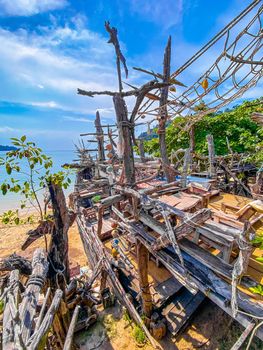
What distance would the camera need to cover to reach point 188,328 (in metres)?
4.90

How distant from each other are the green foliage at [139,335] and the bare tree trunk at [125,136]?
4.15 metres

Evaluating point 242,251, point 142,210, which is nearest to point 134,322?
point 142,210

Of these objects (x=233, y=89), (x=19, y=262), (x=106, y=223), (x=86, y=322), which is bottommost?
(x=86, y=322)

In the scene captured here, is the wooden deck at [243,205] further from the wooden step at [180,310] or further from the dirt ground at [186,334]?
the wooden step at [180,310]

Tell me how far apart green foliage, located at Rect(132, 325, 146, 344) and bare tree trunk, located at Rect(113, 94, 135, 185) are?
4.15 meters

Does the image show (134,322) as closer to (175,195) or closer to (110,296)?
(110,296)

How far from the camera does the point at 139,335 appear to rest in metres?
5.02

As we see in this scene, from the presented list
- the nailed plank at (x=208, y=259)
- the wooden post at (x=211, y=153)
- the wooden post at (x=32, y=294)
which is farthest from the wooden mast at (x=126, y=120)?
the wooden post at (x=211, y=153)

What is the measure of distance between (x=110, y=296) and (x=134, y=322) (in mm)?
1290

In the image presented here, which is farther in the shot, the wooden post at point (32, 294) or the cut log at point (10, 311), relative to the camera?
the wooden post at point (32, 294)

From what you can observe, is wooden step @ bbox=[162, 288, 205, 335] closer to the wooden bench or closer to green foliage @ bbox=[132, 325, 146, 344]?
green foliage @ bbox=[132, 325, 146, 344]

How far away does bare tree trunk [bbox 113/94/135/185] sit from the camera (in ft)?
16.0

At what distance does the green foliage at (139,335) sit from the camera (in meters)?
4.95

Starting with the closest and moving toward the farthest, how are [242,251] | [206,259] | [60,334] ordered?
[242,251]
[206,259]
[60,334]
